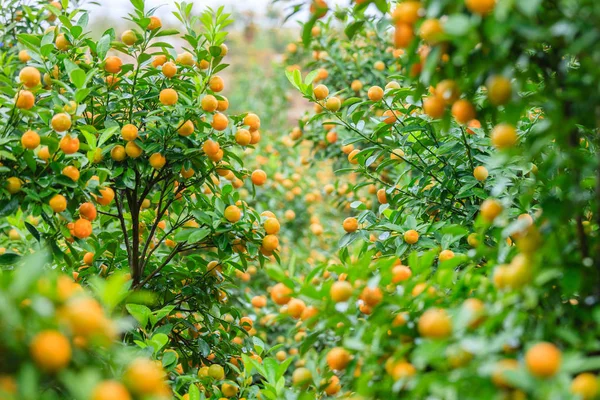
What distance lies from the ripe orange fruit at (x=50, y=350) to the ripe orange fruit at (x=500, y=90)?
59 centimetres

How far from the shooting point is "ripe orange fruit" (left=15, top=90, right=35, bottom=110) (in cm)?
108

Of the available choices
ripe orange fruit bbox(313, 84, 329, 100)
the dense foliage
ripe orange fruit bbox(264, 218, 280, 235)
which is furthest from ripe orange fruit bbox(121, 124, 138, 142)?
ripe orange fruit bbox(313, 84, 329, 100)

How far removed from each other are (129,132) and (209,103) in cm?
19

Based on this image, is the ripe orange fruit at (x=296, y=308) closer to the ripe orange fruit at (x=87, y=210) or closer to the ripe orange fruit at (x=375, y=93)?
the ripe orange fruit at (x=87, y=210)

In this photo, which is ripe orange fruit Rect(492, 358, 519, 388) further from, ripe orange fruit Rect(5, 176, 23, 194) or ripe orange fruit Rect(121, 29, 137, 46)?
ripe orange fruit Rect(121, 29, 137, 46)

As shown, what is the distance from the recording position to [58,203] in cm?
105

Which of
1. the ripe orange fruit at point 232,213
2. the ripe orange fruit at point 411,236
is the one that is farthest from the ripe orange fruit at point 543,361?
the ripe orange fruit at point 232,213

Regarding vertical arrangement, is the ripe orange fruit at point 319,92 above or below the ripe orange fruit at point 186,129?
above

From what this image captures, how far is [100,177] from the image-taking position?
115cm

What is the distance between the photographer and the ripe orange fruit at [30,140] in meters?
1.04

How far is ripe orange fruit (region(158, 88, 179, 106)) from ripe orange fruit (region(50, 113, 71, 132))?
0.83ft

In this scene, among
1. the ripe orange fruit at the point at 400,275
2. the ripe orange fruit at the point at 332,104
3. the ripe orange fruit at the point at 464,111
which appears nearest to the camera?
the ripe orange fruit at the point at 464,111

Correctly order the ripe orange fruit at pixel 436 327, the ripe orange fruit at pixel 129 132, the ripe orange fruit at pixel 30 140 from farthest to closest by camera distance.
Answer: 1. the ripe orange fruit at pixel 129 132
2. the ripe orange fruit at pixel 30 140
3. the ripe orange fruit at pixel 436 327

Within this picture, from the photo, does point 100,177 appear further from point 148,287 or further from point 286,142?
point 286,142
